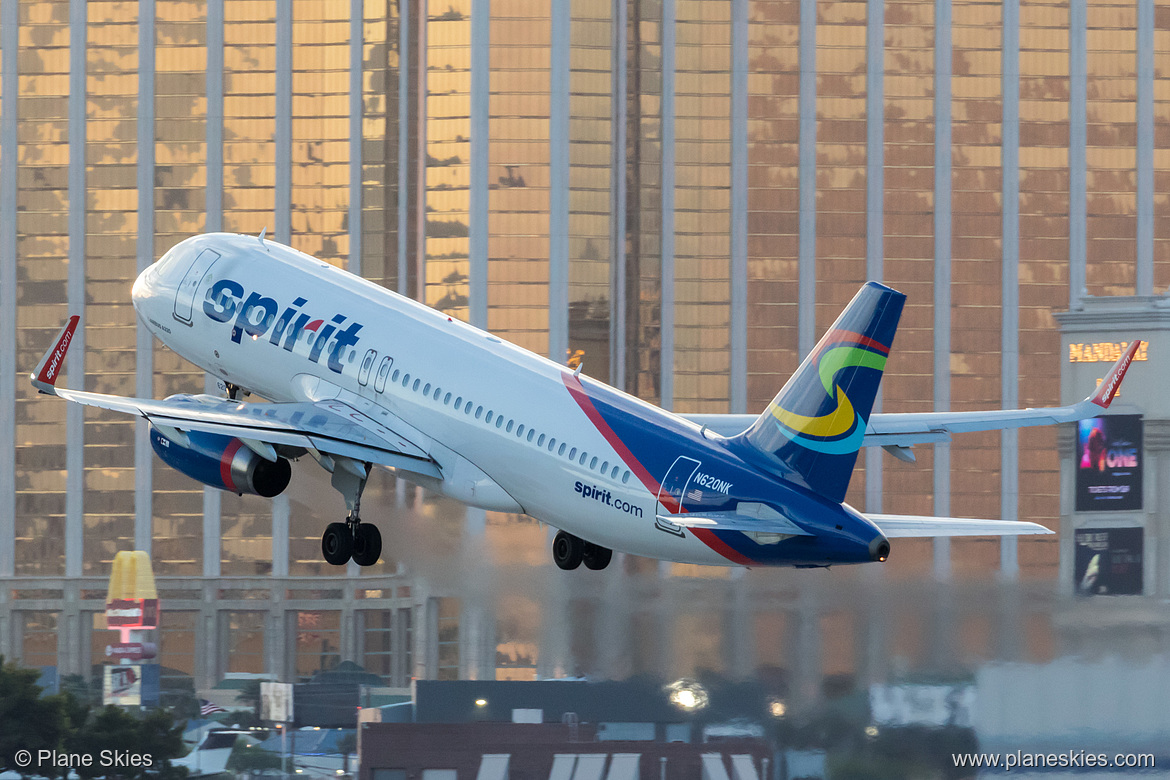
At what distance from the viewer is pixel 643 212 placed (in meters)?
149

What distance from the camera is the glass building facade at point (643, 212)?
14950cm

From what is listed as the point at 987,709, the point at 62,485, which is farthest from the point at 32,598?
the point at 987,709

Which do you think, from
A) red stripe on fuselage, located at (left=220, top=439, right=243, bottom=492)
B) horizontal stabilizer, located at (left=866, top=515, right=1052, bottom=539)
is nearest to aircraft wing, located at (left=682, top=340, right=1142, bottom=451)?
horizontal stabilizer, located at (left=866, top=515, right=1052, bottom=539)

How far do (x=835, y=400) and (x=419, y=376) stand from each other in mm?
12124

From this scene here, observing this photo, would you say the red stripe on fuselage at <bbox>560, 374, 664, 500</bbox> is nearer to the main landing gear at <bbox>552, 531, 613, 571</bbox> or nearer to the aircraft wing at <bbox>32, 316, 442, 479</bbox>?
the aircraft wing at <bbox>32, 316, 442, 479</bbox>

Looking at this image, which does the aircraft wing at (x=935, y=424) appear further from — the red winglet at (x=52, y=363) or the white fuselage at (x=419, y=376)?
the red winglet at (x=52, y=363)

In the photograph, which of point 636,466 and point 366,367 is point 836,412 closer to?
point 636,466

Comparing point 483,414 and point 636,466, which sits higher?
point 483,414

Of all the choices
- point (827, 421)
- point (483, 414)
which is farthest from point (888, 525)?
point (483, 414)

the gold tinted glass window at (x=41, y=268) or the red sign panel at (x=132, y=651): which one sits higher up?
the gold tinted glass window at (x=41, y=268)

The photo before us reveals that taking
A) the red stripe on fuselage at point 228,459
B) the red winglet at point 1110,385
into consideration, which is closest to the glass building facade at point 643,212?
the red stripe on fuselage at point 228,459

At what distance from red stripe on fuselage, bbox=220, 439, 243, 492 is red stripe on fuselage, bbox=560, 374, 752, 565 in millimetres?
8899

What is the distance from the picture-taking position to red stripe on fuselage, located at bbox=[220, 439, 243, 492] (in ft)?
154

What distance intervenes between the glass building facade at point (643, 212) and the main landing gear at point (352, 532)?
9670 cm
